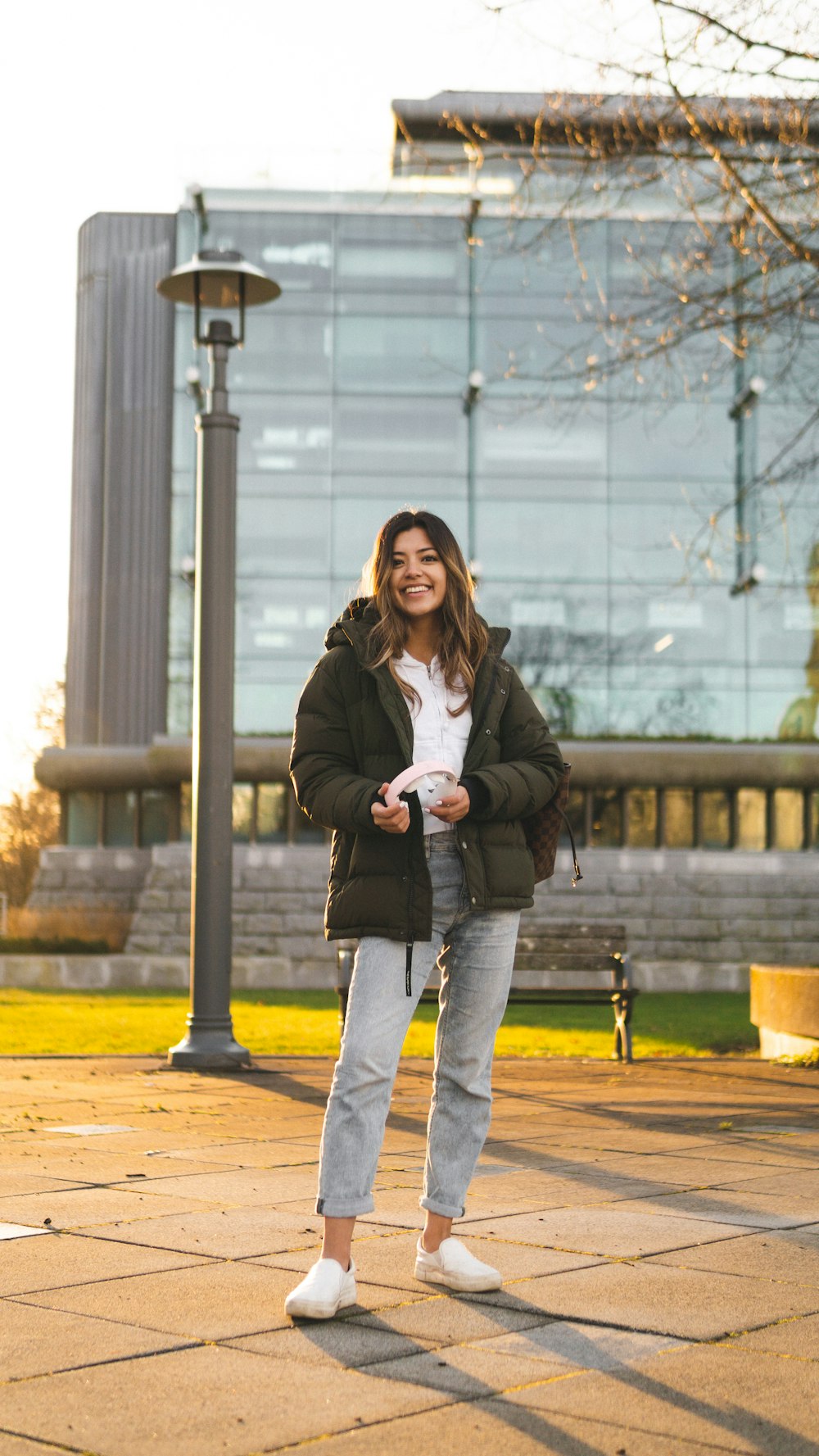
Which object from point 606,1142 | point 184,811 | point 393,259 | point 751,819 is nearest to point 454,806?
point 606,1142

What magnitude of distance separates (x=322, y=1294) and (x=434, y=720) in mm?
1410

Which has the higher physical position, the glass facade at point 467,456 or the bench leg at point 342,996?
the glass facade at point 467,456

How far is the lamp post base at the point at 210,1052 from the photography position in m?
9.88

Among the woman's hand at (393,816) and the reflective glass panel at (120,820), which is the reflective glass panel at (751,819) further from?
the woman's hand at (393,816)

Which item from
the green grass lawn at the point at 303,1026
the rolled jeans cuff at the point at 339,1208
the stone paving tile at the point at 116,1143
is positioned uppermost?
the rolled jeans cuff at the point at 339,1208

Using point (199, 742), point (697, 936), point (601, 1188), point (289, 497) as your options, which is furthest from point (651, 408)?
point (601, 1188)

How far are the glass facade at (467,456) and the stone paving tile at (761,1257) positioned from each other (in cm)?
2695

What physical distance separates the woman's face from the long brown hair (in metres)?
0.02

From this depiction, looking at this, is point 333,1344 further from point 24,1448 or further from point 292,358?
point 292,358

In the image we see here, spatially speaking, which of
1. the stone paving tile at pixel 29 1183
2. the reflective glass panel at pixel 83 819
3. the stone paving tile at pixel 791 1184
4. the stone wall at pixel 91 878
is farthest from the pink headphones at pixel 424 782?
the reflective glass panel at pixel 83 819

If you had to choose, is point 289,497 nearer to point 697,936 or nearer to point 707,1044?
point 697,936

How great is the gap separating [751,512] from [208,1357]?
29.9 meters

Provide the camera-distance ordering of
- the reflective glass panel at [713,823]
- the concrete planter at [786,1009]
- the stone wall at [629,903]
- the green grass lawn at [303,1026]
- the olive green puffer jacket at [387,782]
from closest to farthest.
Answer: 1. the olive green puffer jacket at [387,782]
2. the concrete planter at [786,1009]
3. the green grass lawn at [303,1026]
4. the stone wall at [629,903]
5. the reflective glass panel at [713,823]

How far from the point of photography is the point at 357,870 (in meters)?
4.06
